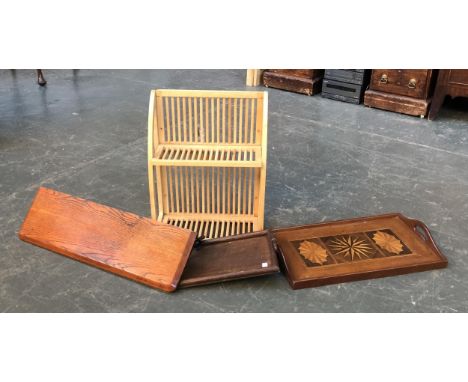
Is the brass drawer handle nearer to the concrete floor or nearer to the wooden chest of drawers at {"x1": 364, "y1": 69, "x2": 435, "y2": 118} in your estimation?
the wooden chest of drawers at {"x1": 364, "y1": 69, "x2": 435, "y2": 118}

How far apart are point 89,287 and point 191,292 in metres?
0.50

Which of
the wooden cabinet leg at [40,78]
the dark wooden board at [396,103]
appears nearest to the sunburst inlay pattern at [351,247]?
the dark wooden board at [396,103]

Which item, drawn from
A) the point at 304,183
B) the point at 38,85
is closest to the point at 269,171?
the point at 304,183

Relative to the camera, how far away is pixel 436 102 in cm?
466

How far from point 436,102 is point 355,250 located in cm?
265

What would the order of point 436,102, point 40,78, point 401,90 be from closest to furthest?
point 436,102 → point 401,90 → point 40,78

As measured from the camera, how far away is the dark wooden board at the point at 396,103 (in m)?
4.70

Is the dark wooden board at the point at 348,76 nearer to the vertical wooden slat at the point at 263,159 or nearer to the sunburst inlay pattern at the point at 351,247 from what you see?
the vertical wooden slat at the point at 263,159

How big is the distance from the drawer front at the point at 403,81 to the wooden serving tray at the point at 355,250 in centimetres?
220

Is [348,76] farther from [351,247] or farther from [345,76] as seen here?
[351,247]

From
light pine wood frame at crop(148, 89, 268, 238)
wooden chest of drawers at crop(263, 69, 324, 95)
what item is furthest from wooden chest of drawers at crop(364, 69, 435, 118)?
light pine wood frame at crop(148, 89, 268, 238)

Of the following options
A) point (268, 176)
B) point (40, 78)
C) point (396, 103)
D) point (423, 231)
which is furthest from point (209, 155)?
point (40, 78)

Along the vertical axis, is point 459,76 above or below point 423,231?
above

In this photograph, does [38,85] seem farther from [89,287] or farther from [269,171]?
[89,287]
